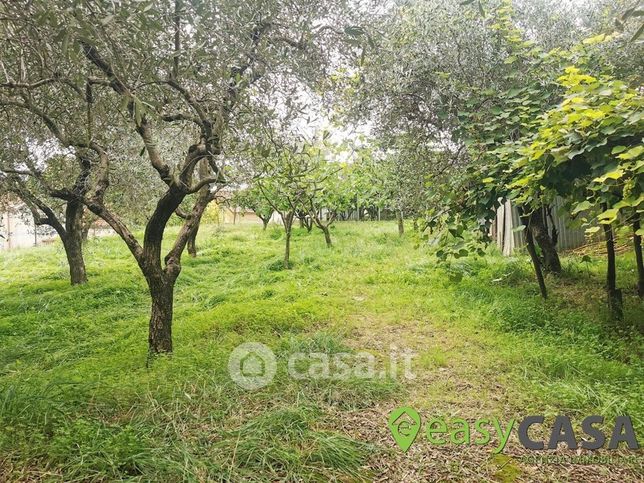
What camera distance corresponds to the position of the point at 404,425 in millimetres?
3621

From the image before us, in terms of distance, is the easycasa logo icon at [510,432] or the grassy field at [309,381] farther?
the easycasa logo icon at [510,432]

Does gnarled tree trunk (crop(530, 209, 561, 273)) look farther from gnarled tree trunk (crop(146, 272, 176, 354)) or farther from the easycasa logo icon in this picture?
gnarled tree trunk (crop(146, 272, 176, 354))

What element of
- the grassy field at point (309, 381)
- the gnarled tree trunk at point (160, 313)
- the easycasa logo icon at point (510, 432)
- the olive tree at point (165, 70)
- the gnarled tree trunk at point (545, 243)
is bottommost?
the easycasa logo icon at point (510, 432)

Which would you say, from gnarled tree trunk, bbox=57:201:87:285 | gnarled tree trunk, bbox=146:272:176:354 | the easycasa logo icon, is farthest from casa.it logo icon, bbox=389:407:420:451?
gnarled tree trunk, bbox=57:201:87:285

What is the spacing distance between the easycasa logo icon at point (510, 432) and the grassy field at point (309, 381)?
0.35 feet

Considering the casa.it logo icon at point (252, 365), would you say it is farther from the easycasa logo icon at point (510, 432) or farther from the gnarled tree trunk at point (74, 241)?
the gnarled tree trunk at point (74, 241)

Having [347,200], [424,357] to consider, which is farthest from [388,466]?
[347,200]

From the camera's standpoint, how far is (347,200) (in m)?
18.0

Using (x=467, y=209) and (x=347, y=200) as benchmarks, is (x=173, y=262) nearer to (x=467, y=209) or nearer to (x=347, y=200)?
(x=467, y=209)

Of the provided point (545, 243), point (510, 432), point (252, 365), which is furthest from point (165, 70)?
point (545, 243)

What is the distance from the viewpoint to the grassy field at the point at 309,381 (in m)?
3.02

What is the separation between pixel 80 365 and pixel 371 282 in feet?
18.8

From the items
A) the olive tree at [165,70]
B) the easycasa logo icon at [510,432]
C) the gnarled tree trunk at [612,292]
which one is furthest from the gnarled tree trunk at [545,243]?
the olive tree at [165,70]

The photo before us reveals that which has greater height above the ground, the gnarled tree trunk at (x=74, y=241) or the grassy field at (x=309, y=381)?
the gnarled tree trunk at (x=74, y=241)
